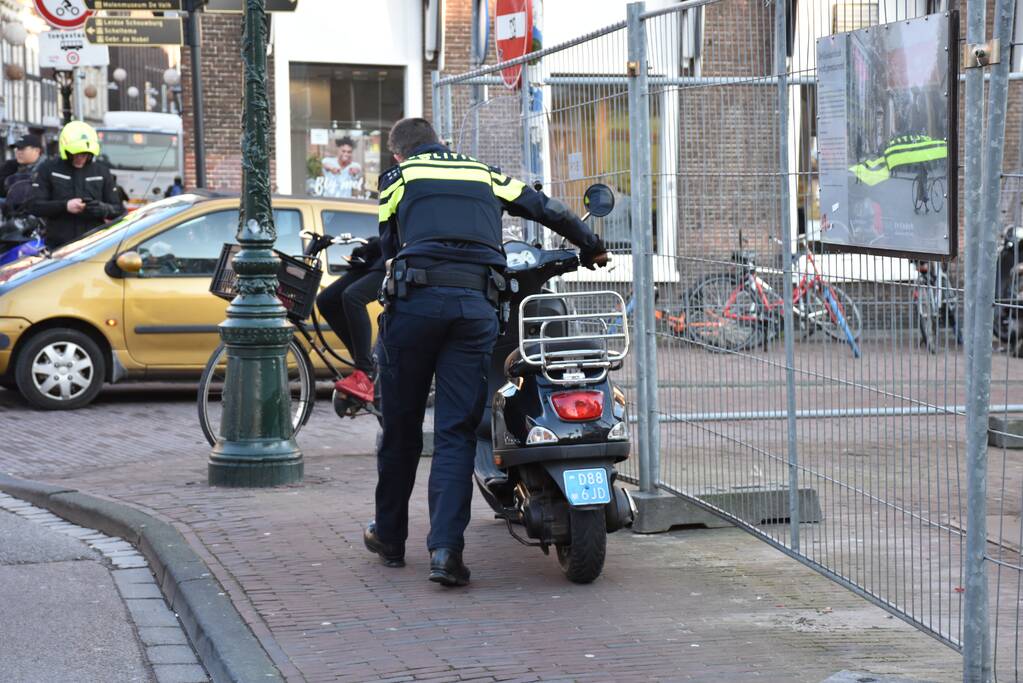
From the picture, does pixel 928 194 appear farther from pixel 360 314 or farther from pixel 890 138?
pixel 360 314

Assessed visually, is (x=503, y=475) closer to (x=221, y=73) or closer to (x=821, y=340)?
(x=821, y=340)

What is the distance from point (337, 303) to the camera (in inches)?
355

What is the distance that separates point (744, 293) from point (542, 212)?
84 cm

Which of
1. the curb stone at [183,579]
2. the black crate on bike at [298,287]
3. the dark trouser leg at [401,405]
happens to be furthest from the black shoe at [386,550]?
the black crate on bike at [298,287]

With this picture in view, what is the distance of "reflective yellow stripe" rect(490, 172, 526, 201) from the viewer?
235 inches

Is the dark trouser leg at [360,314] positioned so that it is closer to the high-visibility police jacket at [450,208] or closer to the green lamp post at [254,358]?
the green lamp post at [254,358]

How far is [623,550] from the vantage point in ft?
21.5

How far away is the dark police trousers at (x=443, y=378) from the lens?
5.78 meters

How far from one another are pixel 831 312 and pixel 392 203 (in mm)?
1782

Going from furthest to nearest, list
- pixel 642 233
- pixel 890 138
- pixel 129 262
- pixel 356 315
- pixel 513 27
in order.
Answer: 1. pixel 129 262
2. pixel 513 27
3. pixel 356 315
4. pixel 642 233
5. pixel 890 138

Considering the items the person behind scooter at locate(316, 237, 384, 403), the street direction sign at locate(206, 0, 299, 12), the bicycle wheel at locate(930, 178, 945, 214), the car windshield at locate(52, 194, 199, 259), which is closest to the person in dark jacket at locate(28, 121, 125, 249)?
the car windshield at locate(52, 194, 199, 259)

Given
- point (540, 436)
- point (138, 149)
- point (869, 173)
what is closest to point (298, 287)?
point (540, 436)

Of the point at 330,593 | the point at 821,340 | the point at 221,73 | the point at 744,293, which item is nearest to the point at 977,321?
the point at 821,340

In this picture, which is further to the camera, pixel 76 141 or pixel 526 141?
pixel 76 141
